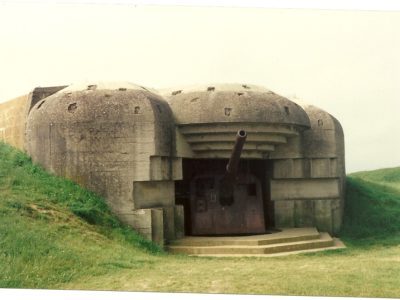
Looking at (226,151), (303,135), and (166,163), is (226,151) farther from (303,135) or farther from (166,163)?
(303,135)

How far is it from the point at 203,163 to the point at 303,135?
2.46m

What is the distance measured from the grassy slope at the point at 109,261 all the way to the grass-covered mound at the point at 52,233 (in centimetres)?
1

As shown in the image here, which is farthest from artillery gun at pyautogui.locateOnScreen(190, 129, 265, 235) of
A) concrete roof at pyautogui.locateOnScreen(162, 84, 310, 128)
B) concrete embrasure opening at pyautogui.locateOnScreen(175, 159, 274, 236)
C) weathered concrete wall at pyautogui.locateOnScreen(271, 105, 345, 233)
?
concrete roof at pyautogui.locateOnScreen(162, 84, 310, 128)

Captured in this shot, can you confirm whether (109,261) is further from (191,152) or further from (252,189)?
(252,189)

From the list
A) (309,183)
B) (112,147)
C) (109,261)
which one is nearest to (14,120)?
(112,147)

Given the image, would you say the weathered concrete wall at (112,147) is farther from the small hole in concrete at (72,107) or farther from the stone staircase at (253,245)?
the stone staircase at (253,245)

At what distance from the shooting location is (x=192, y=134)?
12.4 metres

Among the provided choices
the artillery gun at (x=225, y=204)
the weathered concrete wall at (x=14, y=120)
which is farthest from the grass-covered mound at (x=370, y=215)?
the weathered concrete wall at (x=14, y=120)

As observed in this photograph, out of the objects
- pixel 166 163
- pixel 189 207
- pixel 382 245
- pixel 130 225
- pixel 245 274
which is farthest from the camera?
pixel 189 207

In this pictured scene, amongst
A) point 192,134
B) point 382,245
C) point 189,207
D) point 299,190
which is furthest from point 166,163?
point 382,245

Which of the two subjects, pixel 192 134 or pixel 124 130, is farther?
pixel 192 134

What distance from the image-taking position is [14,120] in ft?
47.2

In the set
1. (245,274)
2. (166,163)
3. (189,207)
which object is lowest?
(245,274)

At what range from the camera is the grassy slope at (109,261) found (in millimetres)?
7832
